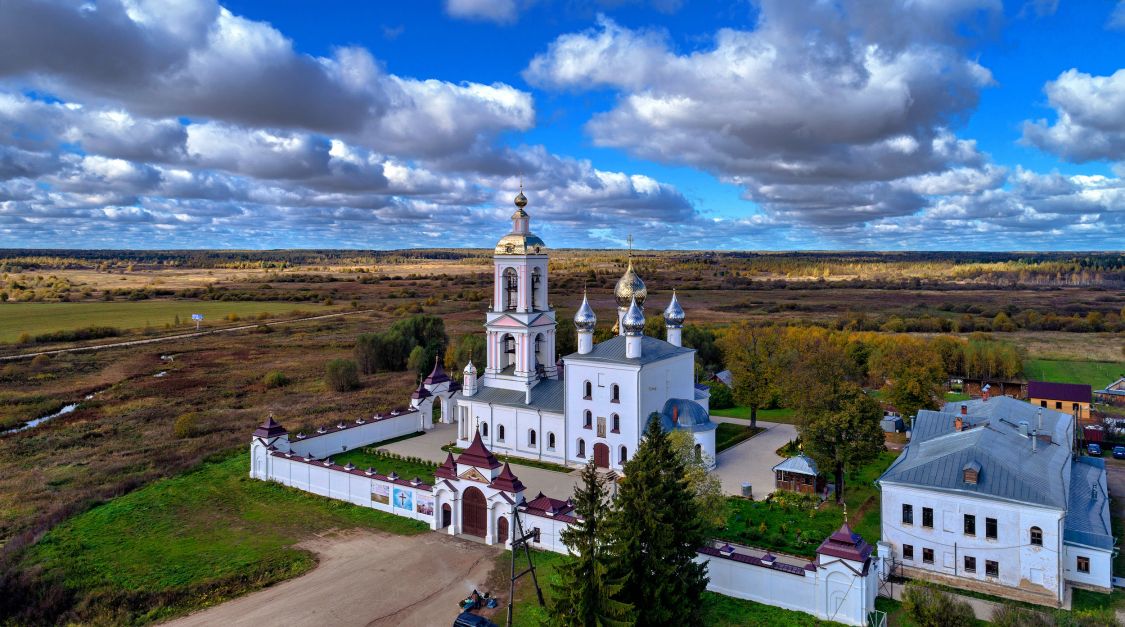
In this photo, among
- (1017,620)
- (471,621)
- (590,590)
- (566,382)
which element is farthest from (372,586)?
(1017,620)

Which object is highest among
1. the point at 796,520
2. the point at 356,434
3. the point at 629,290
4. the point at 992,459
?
the point at 629,290

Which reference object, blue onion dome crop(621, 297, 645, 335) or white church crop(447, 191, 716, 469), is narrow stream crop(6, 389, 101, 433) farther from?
blue onion dome crop(621, 297, 645, 335)

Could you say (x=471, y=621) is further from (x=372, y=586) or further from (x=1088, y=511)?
(x=1088, y=511)

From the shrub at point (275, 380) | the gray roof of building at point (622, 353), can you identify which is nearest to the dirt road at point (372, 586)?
the gray roof of building at point (622, 353)

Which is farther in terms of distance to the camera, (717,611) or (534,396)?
(534,396)

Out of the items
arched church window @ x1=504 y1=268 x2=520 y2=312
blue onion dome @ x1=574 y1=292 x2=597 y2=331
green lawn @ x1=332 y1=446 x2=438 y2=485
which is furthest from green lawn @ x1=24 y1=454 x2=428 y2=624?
arched church window @ x1=504 y1=268 x2=520 y2=312

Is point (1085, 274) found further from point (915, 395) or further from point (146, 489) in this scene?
point (146, 489)
